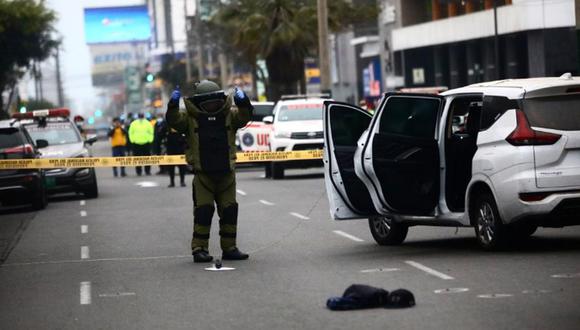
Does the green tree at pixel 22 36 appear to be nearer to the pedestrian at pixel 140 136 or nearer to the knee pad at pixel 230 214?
the pedestrian at pixel 140 136

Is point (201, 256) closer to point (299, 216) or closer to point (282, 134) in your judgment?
point (299, 216)

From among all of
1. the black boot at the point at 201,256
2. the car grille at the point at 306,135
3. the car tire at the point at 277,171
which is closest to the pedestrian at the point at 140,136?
the car tire at the point at 277,171

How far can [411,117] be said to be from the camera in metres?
15.4

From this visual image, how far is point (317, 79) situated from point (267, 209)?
34.1 metres

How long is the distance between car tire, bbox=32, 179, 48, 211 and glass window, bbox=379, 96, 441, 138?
489 inches

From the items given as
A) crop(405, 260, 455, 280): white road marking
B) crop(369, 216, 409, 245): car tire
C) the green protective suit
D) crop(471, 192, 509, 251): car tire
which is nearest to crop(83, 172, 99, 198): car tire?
crop(369, 216, 409, 245): car tire

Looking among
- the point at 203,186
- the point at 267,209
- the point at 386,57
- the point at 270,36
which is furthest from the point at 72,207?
the point at 386,57

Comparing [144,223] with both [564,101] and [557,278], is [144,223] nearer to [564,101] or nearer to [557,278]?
[564,101]

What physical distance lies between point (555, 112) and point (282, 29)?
136ft

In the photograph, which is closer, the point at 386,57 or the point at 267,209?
the point at 267,209

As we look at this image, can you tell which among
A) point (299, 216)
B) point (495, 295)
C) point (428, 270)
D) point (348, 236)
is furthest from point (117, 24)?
point (495, 295)

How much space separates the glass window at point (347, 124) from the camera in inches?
626

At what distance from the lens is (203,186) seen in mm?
15445

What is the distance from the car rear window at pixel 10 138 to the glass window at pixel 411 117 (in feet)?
40.5
